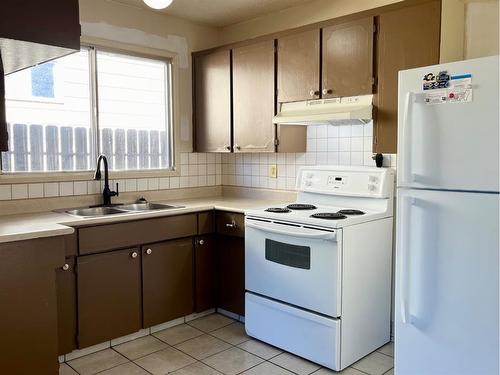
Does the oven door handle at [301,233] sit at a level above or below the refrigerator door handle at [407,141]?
below

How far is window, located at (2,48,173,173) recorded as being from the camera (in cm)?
305

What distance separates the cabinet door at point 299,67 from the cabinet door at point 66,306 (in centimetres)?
180

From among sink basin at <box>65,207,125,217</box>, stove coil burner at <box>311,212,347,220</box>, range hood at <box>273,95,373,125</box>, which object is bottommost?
sink basin at <box>65,207,125,217</box>

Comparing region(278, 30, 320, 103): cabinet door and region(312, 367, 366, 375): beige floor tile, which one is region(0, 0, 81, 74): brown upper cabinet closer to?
→ region(278, 30, 320, 103): cabinet door

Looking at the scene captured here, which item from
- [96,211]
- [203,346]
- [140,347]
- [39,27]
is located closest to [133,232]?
[96,211]

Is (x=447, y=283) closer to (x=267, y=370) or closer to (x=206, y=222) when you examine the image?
(x=267, y=370)

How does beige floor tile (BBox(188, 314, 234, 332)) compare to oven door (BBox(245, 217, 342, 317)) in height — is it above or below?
below

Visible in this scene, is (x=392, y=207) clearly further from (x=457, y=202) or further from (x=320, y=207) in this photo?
(x=457, y=202)

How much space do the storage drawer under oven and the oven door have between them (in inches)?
2.1

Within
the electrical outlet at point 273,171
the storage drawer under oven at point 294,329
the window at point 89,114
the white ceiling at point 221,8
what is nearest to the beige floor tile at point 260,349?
the storage drawer under oven at point 294,329

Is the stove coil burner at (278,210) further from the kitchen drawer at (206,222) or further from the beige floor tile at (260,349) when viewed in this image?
the beige floor tile at (260,349)

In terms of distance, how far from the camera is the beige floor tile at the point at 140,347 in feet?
9.30

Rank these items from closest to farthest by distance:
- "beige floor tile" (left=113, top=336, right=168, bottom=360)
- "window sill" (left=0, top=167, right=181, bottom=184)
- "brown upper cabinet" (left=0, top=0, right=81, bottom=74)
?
"brown upper cabinet" (left=0, top=0, right=81, bottom=74), "beige floor tile" (left=113, top=336, right=168, bottom=360), "window sill" (left=0, top=167, right=181, bottom=184)

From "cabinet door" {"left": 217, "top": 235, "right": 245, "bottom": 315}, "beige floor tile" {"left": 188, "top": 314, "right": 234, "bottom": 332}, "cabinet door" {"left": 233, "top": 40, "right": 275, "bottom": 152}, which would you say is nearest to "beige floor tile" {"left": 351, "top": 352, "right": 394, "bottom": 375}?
"cabinet door" {"left": 217, "top": 235, "right": 245, "bottom": 315}
